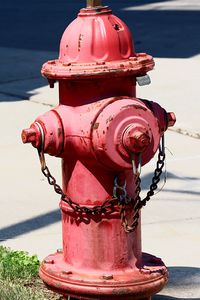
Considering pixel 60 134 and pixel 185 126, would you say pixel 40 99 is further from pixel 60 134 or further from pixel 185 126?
pixel 60 134

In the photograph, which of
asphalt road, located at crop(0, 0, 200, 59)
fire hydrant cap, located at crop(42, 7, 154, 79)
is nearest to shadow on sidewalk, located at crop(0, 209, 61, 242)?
fire hydrant cap, located at crop(42, 7, 154, 79)

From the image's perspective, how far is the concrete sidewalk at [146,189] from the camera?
688cm

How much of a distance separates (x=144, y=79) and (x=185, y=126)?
6055 mm

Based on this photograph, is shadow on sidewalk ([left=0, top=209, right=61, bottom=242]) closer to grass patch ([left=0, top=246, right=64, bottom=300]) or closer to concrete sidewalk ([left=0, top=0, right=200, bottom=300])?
concrete sidewalk ([left=0, top=0, right=200, bottom=300])

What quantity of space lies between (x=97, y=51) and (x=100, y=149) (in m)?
0.47

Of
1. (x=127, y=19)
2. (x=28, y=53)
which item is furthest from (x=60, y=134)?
(x=127, y=19)

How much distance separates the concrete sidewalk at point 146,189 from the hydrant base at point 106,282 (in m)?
0.71

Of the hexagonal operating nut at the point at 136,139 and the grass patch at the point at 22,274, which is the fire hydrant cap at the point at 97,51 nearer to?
the hexagonal operating nut at the point at 136,139

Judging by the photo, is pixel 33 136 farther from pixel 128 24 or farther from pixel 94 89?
pixel 128 24

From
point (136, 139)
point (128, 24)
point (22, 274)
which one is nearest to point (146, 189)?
point (22, 274)

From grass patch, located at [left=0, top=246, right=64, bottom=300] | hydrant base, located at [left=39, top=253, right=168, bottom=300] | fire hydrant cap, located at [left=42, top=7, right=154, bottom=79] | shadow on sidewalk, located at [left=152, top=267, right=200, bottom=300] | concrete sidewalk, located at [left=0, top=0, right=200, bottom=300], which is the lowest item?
concrete sidewalk, located at [left=0, top=0, right=200, bottom=300]

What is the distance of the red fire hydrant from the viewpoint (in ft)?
15.8

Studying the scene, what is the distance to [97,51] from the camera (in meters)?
4.88

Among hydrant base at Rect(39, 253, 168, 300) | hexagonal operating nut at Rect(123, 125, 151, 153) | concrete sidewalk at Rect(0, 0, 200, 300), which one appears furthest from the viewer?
concrete sidewalk at Rect(0, 0, 200, 300)
